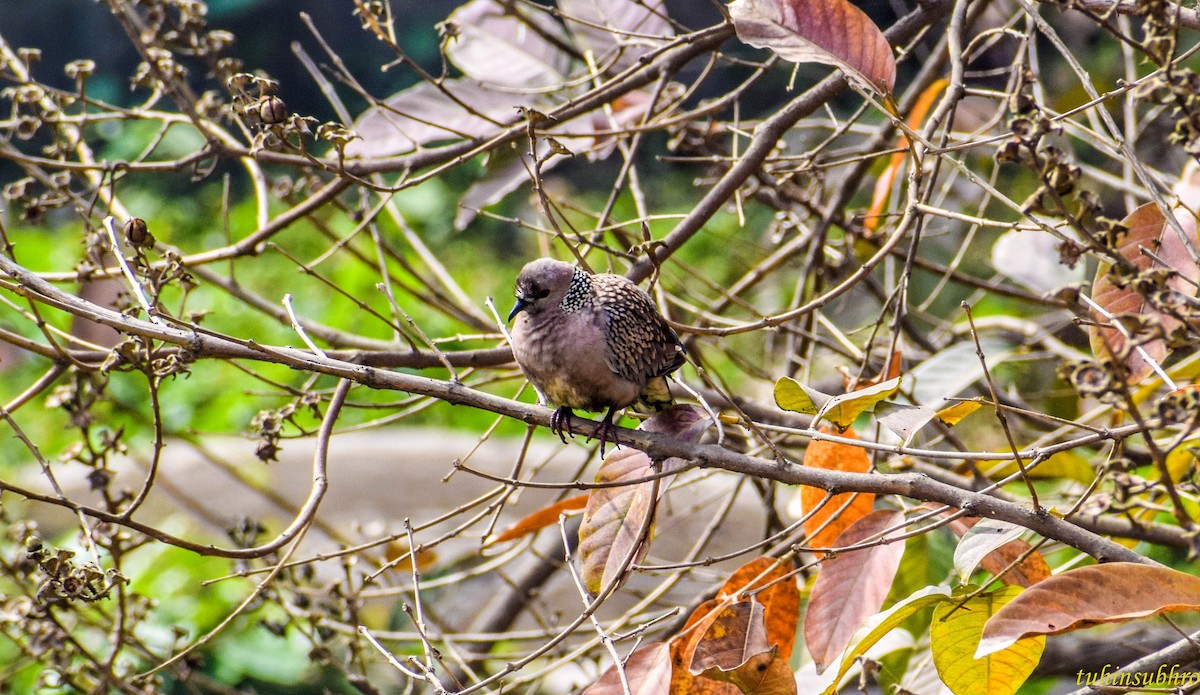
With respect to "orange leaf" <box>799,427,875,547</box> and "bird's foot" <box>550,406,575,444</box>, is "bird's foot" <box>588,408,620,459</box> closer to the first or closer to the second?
"bird's foot" <box>550,406,575,444</box>

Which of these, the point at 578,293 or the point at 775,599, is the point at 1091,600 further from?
the point at 578,293

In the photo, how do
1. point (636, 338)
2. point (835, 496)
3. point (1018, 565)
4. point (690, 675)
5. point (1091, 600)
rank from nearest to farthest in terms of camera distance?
1. point (1091, 600)
2. point (690, 675)
3. point (1018, 565)
4. point (835, 496)
5. point (636, 338)

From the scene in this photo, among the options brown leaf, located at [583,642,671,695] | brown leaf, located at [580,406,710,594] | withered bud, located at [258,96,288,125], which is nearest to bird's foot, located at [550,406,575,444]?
brown leaf, located at [580,406,710,594]

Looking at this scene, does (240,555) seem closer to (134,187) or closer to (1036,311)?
(1036,311)

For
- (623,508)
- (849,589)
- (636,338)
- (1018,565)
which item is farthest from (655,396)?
(1018,565)

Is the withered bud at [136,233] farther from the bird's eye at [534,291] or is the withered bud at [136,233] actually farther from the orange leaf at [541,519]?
the orange leaf at [541,519]

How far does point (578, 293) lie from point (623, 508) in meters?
0.49

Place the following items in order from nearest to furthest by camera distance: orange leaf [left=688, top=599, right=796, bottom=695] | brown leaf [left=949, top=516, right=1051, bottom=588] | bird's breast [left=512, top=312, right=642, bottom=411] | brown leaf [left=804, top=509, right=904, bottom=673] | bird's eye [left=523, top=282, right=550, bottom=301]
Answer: orange leaf [left=688, top=599, right=796, bottom=695] → brown leaf [left=804, top=509, right=904, bottom=673] → brown leaf [left=949, top=516, right=1051, bottom=588] → bird's breast [left=512, top=312, right=642, bottom=411] → bird's eye [left=523, top=282, right=550, bottom=301]

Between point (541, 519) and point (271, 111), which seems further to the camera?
point (541, 519)

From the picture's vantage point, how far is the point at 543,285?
224 centimetres

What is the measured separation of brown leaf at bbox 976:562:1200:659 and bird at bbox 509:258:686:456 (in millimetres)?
840

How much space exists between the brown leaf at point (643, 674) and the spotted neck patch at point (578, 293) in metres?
0.70

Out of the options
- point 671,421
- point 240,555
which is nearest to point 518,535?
point 671,421

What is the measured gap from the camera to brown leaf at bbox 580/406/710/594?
6.00 feet
